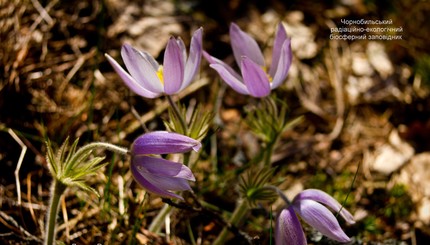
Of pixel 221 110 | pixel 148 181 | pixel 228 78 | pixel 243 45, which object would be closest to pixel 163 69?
pixel 228 78

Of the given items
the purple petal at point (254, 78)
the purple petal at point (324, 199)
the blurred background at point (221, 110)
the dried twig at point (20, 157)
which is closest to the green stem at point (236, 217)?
the blurred background at point (221, 110)

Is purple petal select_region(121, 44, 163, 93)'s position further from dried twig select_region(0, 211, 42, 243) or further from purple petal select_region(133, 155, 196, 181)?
dried twig select_region(0, 211, 42, 243)

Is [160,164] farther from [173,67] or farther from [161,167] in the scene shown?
[173,67]

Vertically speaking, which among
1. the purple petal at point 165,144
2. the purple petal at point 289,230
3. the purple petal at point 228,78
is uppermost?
the purple petal at point 228,78

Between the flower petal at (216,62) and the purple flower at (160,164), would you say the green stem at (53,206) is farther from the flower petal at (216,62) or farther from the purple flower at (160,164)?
the flower petal at (216,62)

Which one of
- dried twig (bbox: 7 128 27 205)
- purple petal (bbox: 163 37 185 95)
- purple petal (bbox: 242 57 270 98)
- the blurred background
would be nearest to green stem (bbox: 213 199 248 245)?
the blurred background

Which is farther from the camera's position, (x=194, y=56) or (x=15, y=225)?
(x=15, y=225)

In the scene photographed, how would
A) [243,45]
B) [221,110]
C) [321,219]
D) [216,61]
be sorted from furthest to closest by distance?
[221,110]
[243,45]
[216,61]
[321,219]
